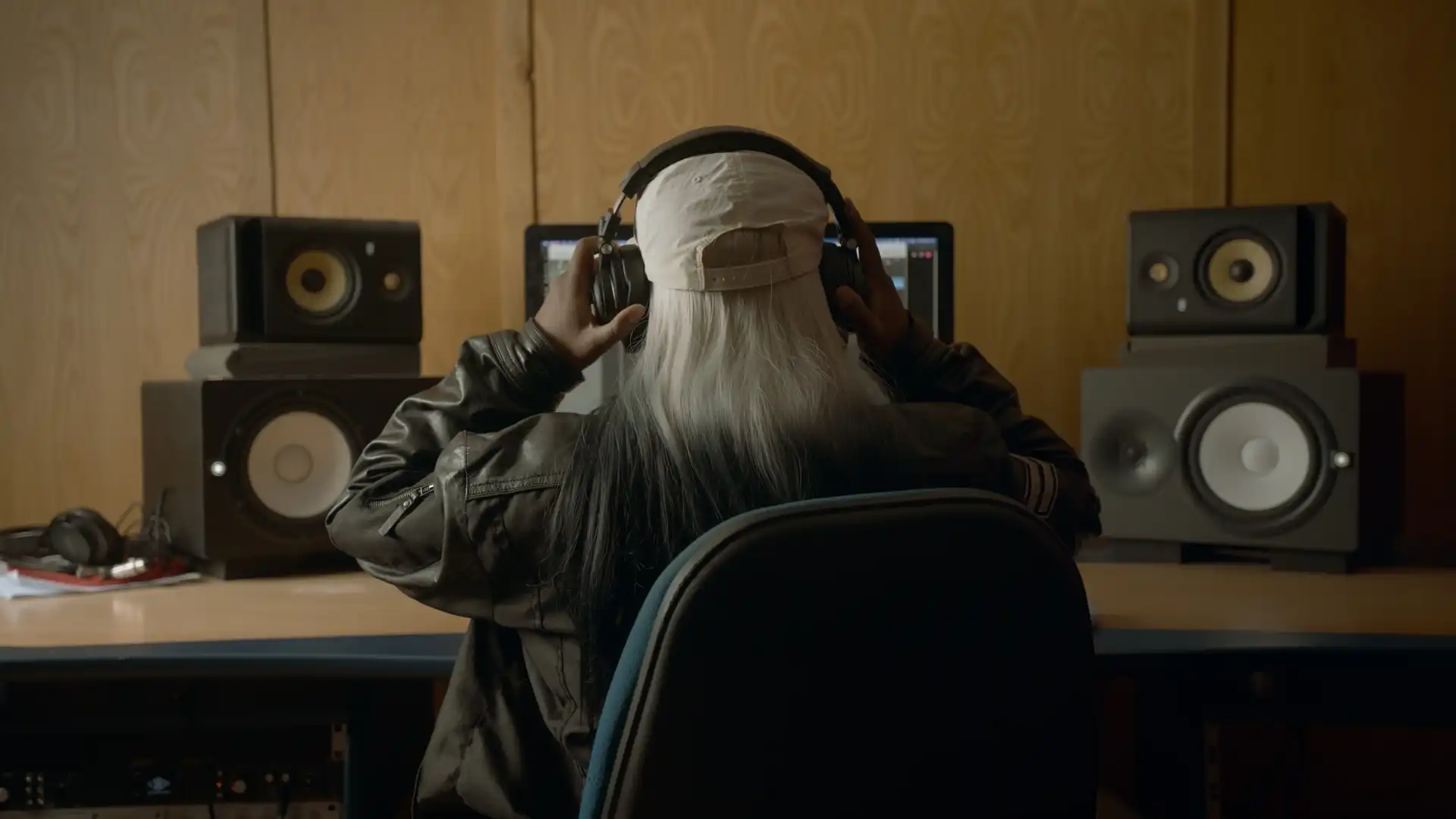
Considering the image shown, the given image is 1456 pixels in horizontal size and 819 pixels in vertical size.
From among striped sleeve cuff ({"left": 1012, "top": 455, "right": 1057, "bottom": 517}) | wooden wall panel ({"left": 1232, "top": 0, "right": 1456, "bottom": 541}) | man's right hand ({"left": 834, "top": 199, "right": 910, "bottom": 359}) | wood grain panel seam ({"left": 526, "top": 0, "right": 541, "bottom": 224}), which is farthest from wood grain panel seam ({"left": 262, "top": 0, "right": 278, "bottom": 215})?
wooden wall panel ({"left": 1232, "top": 0, "right": 1456, "bottom": 541})

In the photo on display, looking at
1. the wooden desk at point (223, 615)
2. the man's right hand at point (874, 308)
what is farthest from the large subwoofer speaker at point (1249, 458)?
the wooden desk at point (223, 615)

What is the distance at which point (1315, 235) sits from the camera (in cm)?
169

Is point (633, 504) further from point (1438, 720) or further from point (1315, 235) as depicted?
point (1315, 235)

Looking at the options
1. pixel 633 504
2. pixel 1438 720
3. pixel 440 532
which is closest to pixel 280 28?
pixel 440 532

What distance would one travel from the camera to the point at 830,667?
61 centimetres

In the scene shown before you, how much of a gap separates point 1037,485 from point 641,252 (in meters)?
0.43

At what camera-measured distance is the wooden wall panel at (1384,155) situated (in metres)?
2.00

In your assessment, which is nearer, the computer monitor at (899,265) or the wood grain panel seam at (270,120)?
the computer monitor at (899,265)

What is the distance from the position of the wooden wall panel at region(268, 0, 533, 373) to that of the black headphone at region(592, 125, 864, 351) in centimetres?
106

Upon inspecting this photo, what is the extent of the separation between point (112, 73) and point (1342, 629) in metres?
2.16

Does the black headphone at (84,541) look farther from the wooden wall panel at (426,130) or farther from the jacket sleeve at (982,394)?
the jacket sleeve at (982,394)

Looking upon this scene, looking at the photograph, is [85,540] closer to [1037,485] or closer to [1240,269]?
[1037,485]

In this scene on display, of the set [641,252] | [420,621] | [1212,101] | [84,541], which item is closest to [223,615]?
[420,621]

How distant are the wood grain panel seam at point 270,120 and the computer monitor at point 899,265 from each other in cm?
63
